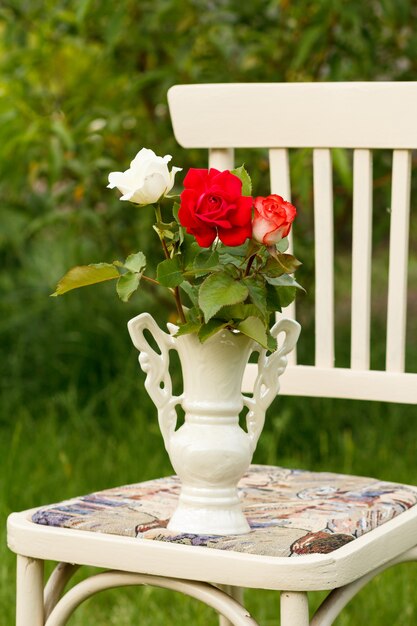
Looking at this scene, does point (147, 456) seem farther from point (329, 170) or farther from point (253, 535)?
point (253, 535)

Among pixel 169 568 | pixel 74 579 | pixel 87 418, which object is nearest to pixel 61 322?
pixel 87 418

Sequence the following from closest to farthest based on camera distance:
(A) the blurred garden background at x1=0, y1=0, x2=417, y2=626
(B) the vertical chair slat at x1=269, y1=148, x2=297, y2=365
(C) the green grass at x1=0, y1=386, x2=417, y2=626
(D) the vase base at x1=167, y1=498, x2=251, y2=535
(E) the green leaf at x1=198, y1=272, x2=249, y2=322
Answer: (E) the green leaf at x1=198, y1=272, x2=249, y2=322
(D) the vase base at x1=167, y1=498, x2=251, y2=535
(B) the vertical chair slat at x1=269, y1=148, x2=297, y2=365
(C) the green grass at x1=0, y1=386, x2=417, y2=626
(A) the blurred garden background at x1=0, y1=0, x2=417, y2=626

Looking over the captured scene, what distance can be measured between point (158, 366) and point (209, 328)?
0.11m

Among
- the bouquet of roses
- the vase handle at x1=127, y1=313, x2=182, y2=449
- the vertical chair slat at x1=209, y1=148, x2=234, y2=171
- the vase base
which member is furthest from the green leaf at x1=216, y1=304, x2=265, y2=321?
the vertical chair slat at x1=209, y1=148, x2=234, y2=171

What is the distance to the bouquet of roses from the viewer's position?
3.87ft

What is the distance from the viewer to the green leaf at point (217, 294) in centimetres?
117

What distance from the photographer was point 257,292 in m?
1.20

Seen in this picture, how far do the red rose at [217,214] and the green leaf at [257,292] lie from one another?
0.04 m

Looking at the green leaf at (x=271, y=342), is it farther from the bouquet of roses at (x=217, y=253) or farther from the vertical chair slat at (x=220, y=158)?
the vertical chair slat at (x=220, y=158)

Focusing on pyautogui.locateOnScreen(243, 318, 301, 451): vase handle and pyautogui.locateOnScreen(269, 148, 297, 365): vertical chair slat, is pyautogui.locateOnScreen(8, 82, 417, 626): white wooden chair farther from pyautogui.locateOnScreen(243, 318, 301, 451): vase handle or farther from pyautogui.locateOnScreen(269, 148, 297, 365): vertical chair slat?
pyautogui.locateOnScreen(243, 318, 301, 451): vase handle

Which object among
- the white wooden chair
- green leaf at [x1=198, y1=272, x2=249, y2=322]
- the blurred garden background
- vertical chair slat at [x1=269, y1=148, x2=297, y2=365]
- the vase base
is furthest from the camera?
the blurred garden background

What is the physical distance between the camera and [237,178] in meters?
1.20

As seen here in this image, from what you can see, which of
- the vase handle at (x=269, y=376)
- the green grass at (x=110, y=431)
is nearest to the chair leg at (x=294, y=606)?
the vase handle at (x=269, y=376)

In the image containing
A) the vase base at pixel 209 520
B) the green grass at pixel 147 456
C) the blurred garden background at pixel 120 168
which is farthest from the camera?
the blurred garden background at pixel 120 168
